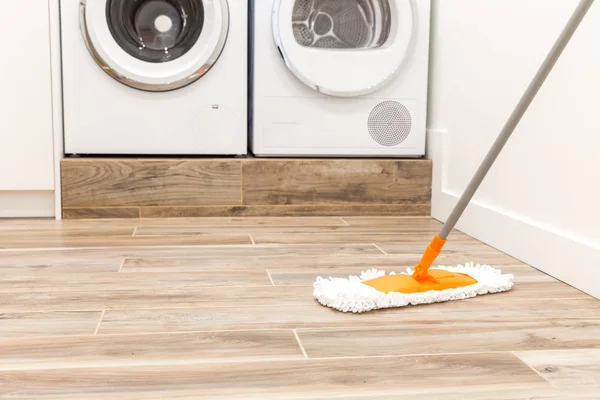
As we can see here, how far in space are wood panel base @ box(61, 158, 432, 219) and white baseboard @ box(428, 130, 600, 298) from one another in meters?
0.16

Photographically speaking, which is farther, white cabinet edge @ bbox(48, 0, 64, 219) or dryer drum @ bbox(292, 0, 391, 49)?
dryer drum @ bbox(292, 0, 391, 49)

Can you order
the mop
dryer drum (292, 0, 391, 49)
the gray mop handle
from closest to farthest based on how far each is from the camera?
the gray mop handle, the mop, dryer drum (292, 0, 391, 49)

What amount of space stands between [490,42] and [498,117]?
20 cm

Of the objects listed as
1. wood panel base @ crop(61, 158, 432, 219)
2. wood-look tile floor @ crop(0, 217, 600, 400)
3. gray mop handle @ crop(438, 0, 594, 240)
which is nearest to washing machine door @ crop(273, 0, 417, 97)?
wood panel base @ crop(61, 158, 432, 219)

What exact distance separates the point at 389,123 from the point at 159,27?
75 centimetres

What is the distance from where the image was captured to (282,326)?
3.82 feet

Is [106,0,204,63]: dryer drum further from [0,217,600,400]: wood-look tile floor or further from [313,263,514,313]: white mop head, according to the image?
[313,263,514,313]: white mop head

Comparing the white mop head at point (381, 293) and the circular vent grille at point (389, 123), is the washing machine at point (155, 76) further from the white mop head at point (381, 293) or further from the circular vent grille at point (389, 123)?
the white mop head at point (381, 293)

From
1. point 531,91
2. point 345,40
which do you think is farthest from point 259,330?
point 345,40

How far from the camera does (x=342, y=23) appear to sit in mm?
2238

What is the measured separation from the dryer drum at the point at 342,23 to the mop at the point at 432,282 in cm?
100

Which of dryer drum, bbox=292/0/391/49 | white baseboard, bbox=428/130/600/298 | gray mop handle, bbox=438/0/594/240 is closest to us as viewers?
gray mop handle, bbox=438/0/594/240

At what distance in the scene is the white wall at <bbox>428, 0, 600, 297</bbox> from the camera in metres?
1.41

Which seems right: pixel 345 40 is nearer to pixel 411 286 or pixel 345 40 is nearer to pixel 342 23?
pixel 342 23
